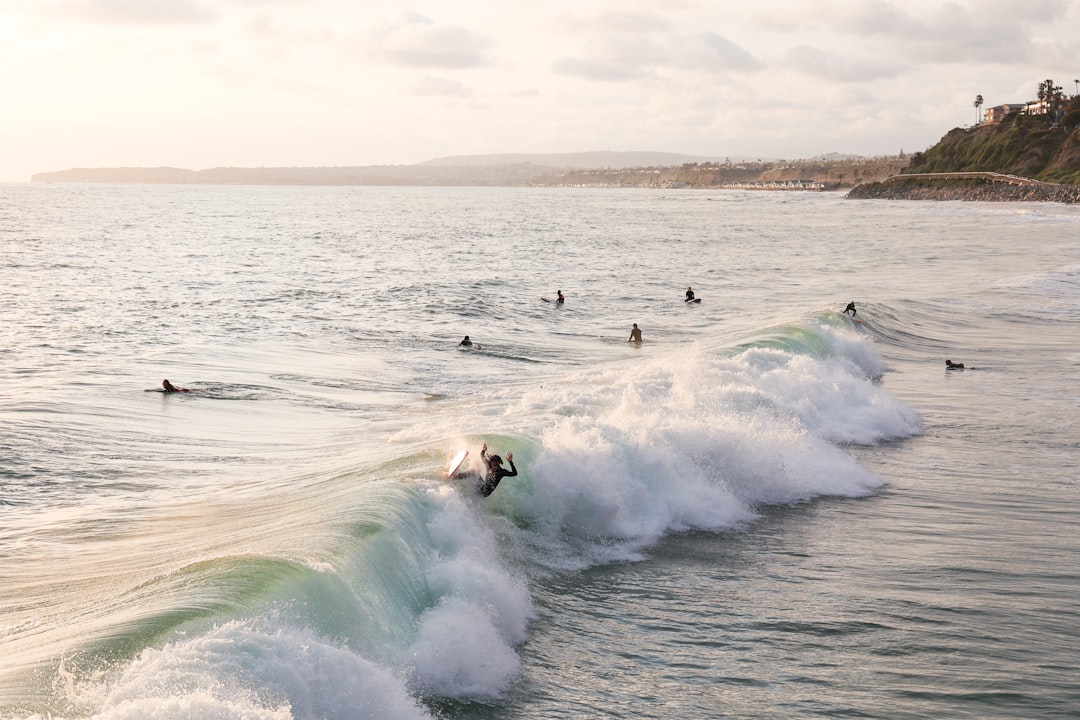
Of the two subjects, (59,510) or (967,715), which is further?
(59,510)

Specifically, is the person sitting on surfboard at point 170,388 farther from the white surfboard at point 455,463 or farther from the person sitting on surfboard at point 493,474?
the person sitting on surfboard at point 493,474

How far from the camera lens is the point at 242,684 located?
25.3ft

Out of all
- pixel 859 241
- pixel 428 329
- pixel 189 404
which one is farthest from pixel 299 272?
pixel 859 241

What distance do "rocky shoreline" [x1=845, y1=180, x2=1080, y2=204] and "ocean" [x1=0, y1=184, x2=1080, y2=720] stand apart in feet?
332

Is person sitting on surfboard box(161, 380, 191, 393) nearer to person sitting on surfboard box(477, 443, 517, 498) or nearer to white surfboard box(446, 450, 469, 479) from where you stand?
white surfboard box(446, 450, 469, 479)

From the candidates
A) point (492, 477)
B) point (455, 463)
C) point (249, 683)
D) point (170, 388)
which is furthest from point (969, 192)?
point (249, 683)

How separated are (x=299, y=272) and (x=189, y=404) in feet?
125

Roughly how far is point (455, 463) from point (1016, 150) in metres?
169

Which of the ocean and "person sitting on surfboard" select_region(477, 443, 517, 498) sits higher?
"person sitting on surfboard" select_region(477, 443, 517, 498)

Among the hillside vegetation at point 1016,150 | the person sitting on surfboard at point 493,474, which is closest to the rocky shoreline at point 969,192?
the hillside vegetation at point 1016,150

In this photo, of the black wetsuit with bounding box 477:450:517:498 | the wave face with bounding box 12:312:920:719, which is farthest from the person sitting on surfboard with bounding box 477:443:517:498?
the wave face with bounding box 12:312:920:719

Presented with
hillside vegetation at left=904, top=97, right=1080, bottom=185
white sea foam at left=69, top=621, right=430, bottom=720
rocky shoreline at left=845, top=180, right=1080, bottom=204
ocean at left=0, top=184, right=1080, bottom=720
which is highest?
hillside vegetation at left=904, top=97, right=1080, bottom=185

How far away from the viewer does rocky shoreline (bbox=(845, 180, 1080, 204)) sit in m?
125

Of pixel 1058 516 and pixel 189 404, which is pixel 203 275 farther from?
pixel 1058 516
